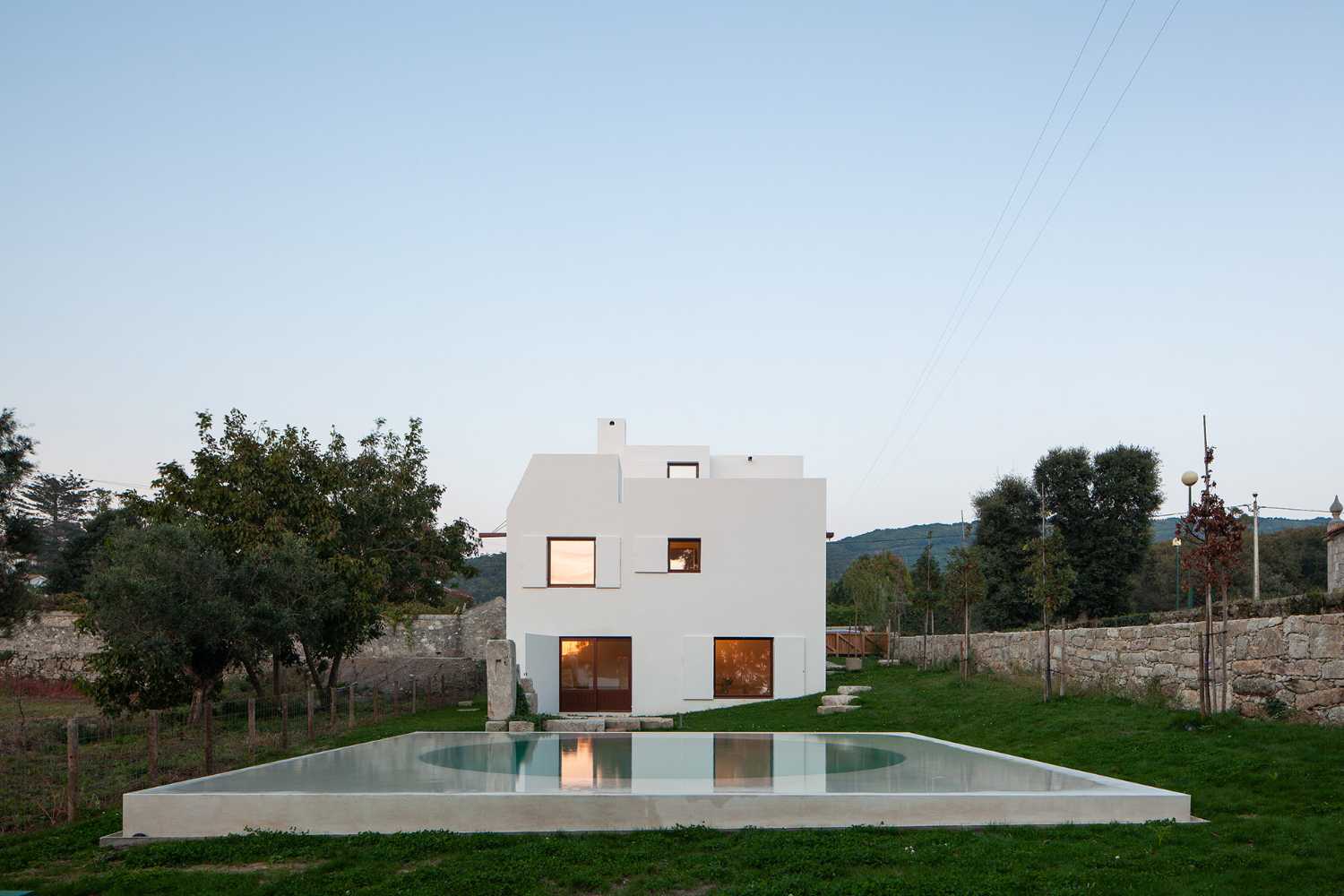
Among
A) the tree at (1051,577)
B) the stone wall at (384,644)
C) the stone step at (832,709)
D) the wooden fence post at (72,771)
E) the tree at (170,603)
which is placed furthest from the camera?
the stone wall at (384,644)

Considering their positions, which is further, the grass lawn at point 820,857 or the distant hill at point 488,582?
the distant hill at point 488,582

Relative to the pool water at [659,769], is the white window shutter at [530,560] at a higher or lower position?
higher

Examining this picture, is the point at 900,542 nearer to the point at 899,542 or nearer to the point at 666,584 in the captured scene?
the point at 899,542

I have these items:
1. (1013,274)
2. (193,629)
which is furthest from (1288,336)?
(193,629)

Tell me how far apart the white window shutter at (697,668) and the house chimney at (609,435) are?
22.6 ft

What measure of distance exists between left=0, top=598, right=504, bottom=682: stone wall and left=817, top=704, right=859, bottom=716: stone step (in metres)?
9.58

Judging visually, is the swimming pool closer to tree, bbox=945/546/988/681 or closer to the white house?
the white house

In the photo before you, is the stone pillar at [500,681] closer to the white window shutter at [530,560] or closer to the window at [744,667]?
the white window shutter at [530,560]

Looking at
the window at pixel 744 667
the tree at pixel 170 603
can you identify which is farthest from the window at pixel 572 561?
the tree at pixel 170 603

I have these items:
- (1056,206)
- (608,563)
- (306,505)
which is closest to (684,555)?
(608,563)

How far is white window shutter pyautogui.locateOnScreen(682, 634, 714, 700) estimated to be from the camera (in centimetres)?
2298

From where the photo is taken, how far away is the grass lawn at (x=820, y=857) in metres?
6.14

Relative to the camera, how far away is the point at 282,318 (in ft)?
69.1

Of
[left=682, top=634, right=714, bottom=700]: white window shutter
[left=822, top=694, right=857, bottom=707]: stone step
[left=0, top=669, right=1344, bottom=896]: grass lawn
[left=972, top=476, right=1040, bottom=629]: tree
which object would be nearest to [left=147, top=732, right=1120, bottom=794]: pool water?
[left=0, top=669, right=1344, bottom=896]: grass lawn
